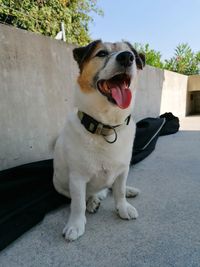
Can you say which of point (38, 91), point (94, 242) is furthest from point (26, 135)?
point (94, 242)

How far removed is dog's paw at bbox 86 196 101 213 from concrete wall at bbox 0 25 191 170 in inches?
30.4

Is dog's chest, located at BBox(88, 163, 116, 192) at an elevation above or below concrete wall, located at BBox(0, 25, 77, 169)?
below

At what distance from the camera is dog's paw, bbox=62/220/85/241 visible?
1.17 metres

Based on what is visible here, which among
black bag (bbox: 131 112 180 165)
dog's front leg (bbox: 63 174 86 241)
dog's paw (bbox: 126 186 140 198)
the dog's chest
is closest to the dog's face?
the dog's chest

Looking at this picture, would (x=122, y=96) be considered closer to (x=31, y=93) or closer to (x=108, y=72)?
(x=108, y=72)

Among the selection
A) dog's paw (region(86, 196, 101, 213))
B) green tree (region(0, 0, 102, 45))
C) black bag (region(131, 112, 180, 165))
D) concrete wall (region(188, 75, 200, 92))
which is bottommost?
dog's paw (region(86, 196, 101, 213))

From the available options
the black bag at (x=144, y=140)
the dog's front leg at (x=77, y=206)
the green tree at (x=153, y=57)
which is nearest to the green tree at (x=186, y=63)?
the green tree at (x=153, y=57)

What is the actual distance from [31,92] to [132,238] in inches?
56.0

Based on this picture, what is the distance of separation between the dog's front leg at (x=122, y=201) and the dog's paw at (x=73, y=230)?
24 cm

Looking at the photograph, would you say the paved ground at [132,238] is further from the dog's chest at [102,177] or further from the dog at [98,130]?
the dog's chest at [102,177]

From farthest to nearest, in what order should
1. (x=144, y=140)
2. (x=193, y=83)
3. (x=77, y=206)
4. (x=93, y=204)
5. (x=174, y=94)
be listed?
(x=193, y=83) < (x=174, y=94) < (x=144, y=140) < (x=93, y=204) < (x=77, y=206)

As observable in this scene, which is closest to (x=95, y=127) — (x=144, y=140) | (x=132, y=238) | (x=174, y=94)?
(x=132, y=238)

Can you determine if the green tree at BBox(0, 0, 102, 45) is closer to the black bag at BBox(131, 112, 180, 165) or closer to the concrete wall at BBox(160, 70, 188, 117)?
the concrete wall at BBox(160, 70, 188, 117)

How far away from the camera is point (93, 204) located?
4.76 feet
